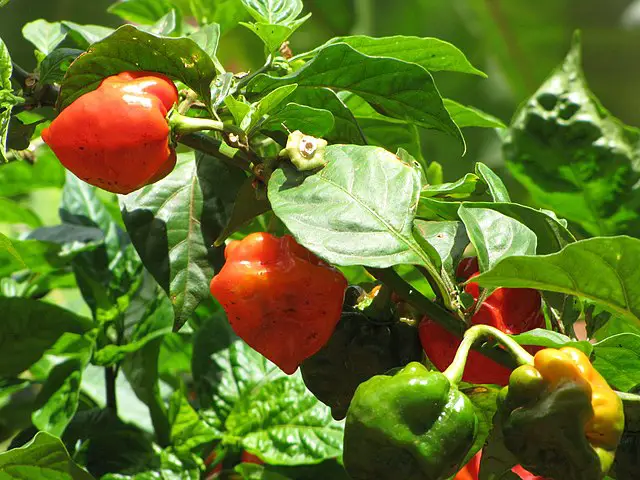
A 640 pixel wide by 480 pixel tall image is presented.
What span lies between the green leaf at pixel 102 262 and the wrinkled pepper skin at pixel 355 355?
33 centimetres

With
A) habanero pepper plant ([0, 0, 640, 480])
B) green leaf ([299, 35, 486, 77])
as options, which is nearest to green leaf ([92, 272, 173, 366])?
habanero pepper plant ([0, 0, 640, 480])

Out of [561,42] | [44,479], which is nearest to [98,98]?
[44,479]

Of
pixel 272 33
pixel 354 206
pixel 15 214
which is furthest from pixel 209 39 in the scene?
pixel 15 214

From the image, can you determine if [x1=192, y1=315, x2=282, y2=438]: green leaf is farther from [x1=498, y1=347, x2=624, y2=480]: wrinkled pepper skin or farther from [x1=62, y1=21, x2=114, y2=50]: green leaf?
[x1=498, y1=347, x2=624, y2=480]: wrinkled pepper skin

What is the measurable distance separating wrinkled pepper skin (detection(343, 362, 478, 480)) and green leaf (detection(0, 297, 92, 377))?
431 millimetres

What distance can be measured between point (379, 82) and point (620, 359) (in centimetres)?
24

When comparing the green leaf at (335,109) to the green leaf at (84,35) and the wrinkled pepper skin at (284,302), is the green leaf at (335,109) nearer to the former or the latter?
the wrinkled pepper skin at (284,302)

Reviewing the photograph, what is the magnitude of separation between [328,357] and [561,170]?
0.50 meters

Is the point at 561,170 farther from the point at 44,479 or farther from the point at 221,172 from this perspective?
the point at 44,479

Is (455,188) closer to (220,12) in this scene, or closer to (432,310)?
(432,310)

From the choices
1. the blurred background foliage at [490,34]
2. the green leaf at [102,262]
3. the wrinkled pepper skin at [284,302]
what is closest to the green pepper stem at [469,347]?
the wrinkled pepper skin at [284,302]

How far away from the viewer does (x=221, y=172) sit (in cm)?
71

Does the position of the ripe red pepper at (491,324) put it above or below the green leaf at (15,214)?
above

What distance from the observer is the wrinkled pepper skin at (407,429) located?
48cm
